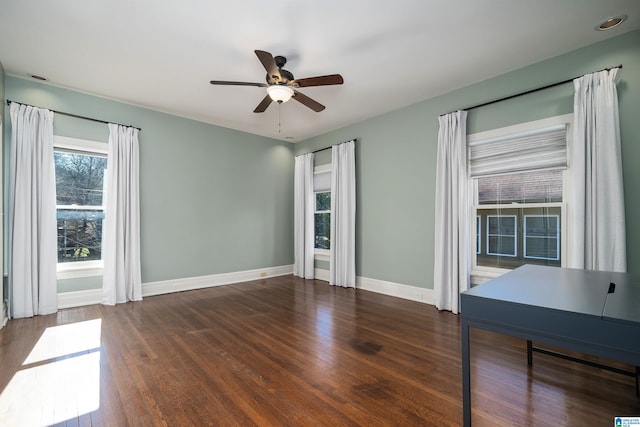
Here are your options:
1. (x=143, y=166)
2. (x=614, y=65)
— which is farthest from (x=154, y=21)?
(x=614, y=65)

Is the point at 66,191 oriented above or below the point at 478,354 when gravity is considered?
above

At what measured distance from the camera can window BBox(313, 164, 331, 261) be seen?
6102 millimetres

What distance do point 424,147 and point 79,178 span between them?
5116 millimetres

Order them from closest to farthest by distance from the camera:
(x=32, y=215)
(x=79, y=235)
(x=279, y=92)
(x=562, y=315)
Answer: (x=562, y=315)
(x=279, y=92)
(x=32, y=215)
(x=79, y=235)

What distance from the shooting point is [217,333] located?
3.24 metres

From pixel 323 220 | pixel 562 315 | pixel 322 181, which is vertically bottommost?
pixel 562 315

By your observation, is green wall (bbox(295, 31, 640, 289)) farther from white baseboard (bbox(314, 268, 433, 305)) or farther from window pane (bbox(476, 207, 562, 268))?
window pane (bbox(476, 207, 562, 268))

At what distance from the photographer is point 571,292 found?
153 cm

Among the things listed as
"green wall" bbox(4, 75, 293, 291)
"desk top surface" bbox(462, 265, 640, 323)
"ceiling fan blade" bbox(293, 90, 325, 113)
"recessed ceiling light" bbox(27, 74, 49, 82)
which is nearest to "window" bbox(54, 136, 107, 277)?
"green wall" bbox(4, 75, 293, 291)

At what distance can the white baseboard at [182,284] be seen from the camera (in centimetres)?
413

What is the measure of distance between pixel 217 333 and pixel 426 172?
3.54 m

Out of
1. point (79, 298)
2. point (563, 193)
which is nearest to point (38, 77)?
point (79, 298)

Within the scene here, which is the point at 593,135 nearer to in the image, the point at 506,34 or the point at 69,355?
the point at 506,34

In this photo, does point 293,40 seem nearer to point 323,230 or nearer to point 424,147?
point 424,147
